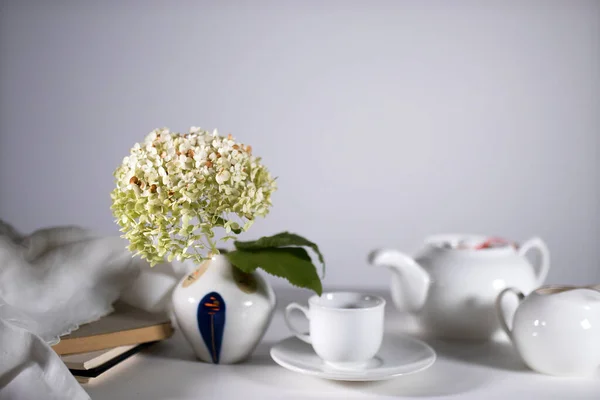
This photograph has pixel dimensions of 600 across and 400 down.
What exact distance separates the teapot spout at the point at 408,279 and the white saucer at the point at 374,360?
65mm

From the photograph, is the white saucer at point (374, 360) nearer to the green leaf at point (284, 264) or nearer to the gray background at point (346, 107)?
the green leaf at point (284, 264)

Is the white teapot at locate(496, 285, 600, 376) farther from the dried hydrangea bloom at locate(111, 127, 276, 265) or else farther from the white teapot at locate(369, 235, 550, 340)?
the dried hydrangea bloom at locate(111, 127, 276, 265)

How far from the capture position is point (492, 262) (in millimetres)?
1168

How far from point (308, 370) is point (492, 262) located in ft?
1.24

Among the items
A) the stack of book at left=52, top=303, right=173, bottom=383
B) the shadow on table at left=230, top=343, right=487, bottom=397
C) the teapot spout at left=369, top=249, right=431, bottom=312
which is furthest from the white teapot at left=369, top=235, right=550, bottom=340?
the stack of book at left=52, top=303, right=173, bottom=383

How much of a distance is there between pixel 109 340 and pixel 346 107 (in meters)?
1.45

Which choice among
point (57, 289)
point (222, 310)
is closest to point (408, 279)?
point (222, 310)

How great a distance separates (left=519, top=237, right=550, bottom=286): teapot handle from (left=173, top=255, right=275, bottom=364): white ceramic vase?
0.47m

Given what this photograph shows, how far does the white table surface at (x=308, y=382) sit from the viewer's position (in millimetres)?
943

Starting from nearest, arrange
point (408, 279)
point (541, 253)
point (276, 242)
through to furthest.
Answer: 1. point (276, 242)
2. point (408, 279)
3. point (541, 253)

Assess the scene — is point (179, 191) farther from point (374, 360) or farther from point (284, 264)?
point (374, 360)

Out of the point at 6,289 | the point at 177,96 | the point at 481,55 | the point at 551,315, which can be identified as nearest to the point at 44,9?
the point at 177,96

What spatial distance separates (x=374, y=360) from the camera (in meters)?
1.04

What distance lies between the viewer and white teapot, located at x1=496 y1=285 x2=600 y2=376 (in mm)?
972
